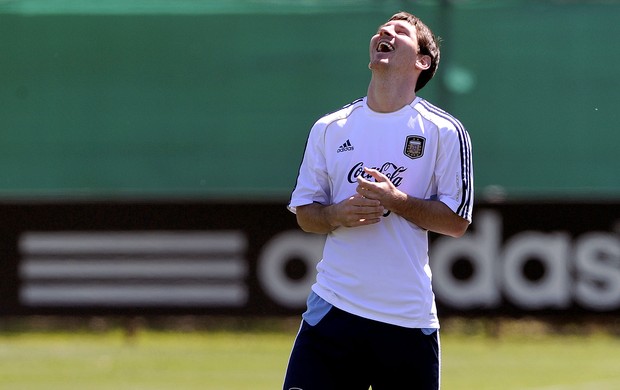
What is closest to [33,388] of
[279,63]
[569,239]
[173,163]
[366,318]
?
[173,163]

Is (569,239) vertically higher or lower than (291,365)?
higher

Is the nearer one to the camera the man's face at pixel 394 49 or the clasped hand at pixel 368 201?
the clasped hand at pixel 368 201

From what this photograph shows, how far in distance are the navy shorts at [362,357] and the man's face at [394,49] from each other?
37.5 inches

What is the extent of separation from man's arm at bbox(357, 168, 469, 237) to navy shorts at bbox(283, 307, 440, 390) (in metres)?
0.40

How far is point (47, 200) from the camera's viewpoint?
10.1 metres

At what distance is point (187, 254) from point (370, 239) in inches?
213

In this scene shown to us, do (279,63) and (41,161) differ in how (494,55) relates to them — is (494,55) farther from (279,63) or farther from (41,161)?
(41,161)

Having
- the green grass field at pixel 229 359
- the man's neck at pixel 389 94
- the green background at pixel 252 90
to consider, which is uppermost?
the green background at pixel 252 90

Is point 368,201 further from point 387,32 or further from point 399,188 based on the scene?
point 387,32

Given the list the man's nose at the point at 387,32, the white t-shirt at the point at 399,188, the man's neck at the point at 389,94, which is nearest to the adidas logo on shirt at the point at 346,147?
the white t-shirt at the point at 399,188

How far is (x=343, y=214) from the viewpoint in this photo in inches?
181

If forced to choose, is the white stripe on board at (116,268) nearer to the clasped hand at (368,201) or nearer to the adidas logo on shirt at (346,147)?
the adidas logo on shirt at (346,147)

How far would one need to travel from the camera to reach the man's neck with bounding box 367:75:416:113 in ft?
15.5

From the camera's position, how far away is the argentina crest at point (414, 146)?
4.69 m
